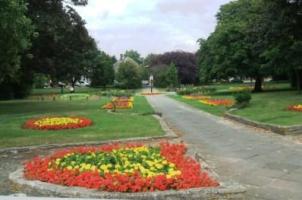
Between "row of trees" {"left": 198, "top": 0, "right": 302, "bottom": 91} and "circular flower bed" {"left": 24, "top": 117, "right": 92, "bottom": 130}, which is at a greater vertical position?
"row of trees" {"left": 198, "top": 0, "right": 302, "bottom": 91}

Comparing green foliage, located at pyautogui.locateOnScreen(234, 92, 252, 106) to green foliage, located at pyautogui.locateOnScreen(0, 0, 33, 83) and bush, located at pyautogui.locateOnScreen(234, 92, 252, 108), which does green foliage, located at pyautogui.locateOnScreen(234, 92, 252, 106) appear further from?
green foliage, located at pyautogui.locateOnScreen(0, 0, 33, 83)

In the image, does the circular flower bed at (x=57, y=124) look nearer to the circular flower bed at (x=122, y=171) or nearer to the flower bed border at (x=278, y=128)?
the flower bed border at (x=278, y=128)

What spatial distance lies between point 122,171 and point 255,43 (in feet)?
90.1

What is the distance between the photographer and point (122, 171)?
8.35m

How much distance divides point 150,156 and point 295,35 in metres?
25.1

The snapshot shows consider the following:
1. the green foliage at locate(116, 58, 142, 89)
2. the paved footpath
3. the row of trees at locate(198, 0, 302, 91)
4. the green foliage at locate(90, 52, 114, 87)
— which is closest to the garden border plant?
the paved footpath

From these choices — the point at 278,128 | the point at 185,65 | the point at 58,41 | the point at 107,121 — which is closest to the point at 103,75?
the point at 185,65

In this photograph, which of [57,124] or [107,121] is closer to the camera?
[57,124]

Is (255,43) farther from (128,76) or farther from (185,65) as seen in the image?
(185,65)

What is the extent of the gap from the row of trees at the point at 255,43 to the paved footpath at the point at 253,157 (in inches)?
597

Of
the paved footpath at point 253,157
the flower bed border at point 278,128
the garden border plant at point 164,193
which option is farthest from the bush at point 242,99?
the garden border plant at point 164,193

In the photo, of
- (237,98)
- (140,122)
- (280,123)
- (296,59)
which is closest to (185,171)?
(280,123)

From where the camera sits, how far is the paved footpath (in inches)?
331

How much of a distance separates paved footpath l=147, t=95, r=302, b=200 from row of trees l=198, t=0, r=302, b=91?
597 inches
